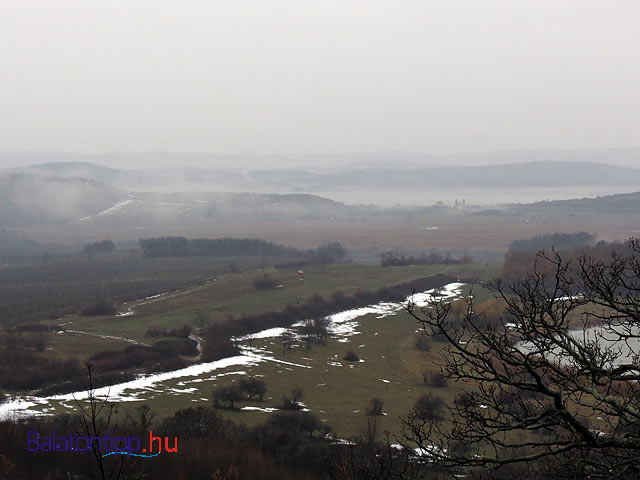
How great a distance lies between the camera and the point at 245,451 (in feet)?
188

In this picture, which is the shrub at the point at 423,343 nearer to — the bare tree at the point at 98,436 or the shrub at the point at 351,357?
the shrub at the point at 351,357

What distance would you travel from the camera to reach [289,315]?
152 meters

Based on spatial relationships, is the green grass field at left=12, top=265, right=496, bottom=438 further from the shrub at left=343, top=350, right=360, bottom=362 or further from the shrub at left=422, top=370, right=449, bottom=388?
the shrub at left=343, top=350, right=360, bottom=362

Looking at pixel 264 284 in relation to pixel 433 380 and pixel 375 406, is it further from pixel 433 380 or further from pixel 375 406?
pixel 375 406

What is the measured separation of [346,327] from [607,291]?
429 ft

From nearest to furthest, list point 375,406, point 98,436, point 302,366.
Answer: point 98,436
point 375,406
point 302,366

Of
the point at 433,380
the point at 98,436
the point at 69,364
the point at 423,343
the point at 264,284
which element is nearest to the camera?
the point at 98,436

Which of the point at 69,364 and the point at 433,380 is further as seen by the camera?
the point at 69,364

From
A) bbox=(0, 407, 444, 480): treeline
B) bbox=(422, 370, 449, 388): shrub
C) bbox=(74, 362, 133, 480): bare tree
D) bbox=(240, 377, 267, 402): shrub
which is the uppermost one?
bbox=(74, 362, 133, 480): bare tree

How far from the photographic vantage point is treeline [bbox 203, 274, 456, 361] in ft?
397

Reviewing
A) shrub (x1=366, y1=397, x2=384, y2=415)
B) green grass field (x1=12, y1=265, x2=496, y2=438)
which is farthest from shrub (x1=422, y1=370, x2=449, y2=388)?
shrub (x1=366, y1=397, x2=384, y2=415)

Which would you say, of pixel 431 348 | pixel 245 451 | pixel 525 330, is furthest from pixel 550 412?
pixel 431 348

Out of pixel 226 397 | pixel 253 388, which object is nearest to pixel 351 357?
pixel 253 388

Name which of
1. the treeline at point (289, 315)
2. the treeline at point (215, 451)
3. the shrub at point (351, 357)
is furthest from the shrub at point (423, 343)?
the treeline at point (215, 451)
